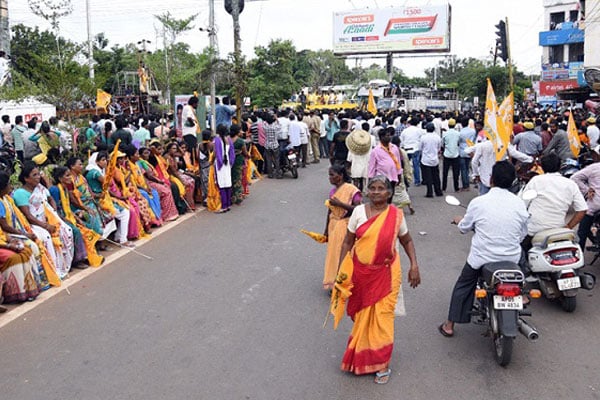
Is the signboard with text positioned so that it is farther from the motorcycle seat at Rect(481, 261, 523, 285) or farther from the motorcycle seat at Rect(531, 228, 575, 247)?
the motorcycle seat at Rect(481, 261, 523, 285)

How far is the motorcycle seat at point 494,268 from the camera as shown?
4.35 metres

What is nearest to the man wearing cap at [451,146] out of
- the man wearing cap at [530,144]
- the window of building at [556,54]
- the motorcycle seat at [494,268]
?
the man wearing cap at [530,144]

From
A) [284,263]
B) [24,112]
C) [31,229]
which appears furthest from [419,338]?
[24,112]

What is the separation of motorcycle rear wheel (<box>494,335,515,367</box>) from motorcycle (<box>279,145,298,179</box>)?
10279mm

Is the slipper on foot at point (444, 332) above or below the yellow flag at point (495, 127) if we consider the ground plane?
below

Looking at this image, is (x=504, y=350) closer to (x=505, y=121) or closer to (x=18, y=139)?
(x=505, y=121)

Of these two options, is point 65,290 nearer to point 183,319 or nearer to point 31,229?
point 31,229

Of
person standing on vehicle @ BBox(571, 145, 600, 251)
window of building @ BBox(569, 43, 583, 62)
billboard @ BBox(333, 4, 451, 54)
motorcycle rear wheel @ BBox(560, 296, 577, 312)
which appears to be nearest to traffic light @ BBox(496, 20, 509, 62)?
person standing on vehicle @ BBox(571, 145, 600, 251)

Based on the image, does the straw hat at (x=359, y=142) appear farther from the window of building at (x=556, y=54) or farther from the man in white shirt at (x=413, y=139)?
the window of building at (x=556, y=54)

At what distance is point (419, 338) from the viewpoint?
16.0ft

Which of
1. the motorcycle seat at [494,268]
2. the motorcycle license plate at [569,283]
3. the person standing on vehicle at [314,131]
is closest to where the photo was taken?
the motorcycle seat at [494,268]

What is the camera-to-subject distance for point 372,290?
4074 mm

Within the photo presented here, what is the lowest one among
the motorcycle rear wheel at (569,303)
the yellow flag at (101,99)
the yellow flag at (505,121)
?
the motorcycle rear wheel at (569,303)

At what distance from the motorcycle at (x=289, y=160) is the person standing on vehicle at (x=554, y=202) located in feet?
29.8
